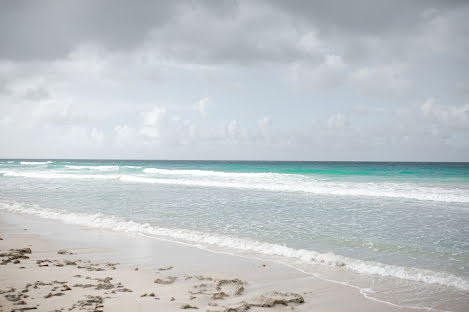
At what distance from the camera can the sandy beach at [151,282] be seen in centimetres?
485

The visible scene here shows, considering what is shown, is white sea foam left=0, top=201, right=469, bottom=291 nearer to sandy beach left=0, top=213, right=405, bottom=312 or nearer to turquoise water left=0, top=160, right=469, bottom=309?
turquoise water left=0, top=160, right=469, bottom=309

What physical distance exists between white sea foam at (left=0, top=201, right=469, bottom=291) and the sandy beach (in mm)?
775

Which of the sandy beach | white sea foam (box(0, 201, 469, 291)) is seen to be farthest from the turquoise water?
the sandy beach

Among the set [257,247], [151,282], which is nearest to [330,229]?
[257,247]

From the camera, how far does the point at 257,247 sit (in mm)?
8227

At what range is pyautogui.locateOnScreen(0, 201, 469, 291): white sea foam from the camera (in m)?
6.19

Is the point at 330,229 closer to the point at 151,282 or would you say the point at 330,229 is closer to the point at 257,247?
the point at 257,247

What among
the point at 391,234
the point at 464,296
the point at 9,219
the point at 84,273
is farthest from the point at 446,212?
the point at 9,219

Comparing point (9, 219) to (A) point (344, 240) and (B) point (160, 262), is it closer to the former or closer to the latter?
(B) point (160, 262)

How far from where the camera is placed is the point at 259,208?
1445 cm

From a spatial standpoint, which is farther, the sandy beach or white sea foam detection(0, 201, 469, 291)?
white sea foam detection(0, 201, 469, 291)

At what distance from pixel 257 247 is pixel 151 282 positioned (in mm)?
3178

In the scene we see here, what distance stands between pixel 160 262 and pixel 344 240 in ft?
16.3

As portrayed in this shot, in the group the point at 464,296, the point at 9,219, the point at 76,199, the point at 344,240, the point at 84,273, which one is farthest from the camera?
the point at 76,199
